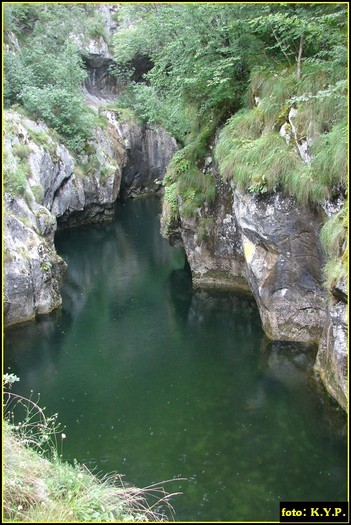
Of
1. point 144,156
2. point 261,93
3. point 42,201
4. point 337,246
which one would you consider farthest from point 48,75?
point 337,246

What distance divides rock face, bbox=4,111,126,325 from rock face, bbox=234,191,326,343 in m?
7.68

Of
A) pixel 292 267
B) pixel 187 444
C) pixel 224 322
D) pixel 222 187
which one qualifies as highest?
pixel 222 187

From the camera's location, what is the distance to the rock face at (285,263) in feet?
41.0

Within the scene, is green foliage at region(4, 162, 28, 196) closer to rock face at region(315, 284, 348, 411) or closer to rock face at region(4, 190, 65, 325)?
rock face at region(4, 190, 65, 325)

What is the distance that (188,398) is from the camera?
36.4ft

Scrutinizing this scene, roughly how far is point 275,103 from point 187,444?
9.06 metres

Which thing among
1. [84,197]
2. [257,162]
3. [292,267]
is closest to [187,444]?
[292,267]

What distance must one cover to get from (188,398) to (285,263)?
15.1ft

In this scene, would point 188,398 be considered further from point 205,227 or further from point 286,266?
point 205,227

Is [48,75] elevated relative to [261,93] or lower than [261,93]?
elevated

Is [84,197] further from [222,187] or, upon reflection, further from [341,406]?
[341,406]

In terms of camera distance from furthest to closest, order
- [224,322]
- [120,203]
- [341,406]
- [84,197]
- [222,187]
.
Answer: [120,203] → [84,197] → [222,187] → [224,322] → [341,406]

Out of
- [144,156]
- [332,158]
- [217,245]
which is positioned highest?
[144,156]

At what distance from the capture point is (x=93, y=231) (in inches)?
1177
